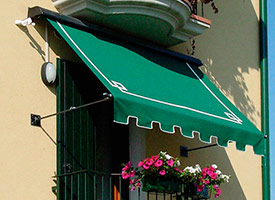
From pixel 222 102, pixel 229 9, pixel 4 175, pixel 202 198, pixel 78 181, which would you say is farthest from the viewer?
pixel 229 9

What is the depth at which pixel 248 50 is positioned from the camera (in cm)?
1412

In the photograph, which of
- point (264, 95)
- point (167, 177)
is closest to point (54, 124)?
point (167, 177)

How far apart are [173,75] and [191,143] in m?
1.60

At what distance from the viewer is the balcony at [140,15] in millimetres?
10219

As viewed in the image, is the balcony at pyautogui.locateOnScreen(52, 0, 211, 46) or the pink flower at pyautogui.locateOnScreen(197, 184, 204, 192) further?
the pink flower at pyautogui.locateOnScreen(197, 184, 204, 192)

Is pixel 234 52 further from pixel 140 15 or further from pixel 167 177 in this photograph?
pixel 167 177

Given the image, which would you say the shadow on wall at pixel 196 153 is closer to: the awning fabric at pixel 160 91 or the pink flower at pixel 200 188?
the awning fabric at pixel 160 91

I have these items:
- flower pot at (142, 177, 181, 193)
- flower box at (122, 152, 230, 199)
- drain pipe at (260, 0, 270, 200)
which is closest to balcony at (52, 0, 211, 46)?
flower box at (122, 152, 230, 199)

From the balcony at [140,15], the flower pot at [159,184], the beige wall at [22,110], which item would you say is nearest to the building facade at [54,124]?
the beige wall at [22,110]

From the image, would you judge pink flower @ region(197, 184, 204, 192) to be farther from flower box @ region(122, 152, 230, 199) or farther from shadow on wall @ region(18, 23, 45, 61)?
shadow on wall @ region(18, 23, 45, 61)

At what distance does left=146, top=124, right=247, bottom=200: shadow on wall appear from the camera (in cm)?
1153

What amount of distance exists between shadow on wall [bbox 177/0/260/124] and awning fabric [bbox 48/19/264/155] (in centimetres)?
122

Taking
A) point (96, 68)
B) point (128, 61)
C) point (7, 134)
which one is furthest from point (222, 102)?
point (7, 134)

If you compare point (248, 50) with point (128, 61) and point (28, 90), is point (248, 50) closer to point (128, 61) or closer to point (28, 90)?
point (128, 61)
